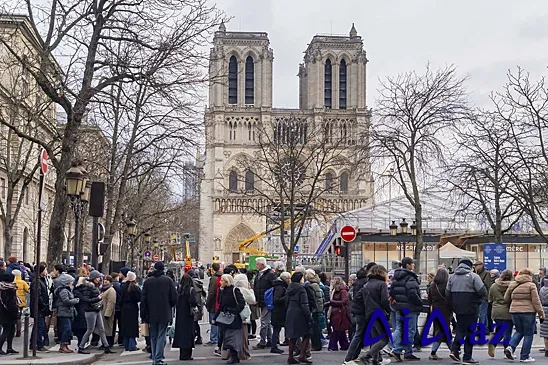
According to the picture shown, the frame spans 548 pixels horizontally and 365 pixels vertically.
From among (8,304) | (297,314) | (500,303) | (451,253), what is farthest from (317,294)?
(451,253)

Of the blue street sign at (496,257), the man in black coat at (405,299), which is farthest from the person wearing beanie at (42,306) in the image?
the blue street sign at (496,257)

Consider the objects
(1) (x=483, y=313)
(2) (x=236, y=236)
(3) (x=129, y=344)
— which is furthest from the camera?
(2) (x=236, y=236)

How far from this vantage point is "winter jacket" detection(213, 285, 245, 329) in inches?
575

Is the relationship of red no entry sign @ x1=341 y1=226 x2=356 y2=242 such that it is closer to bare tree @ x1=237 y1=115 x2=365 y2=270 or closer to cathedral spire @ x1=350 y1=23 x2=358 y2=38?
bare tree @ x1=237 y1=115 x2=365 y2=270

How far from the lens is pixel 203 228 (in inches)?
4213

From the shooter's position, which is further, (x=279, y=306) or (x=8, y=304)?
(x=8, y=304)

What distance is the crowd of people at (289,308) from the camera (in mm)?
14054

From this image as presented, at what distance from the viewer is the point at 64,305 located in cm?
1662

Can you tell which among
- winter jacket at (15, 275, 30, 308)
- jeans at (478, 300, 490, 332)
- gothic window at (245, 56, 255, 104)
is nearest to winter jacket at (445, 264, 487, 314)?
jeans at (478, 300, 490, 332)

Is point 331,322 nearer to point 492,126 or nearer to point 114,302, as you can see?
point 114,302

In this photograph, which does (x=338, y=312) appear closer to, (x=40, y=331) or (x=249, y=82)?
(x=40, y=331)

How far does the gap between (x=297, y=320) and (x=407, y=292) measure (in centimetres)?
203

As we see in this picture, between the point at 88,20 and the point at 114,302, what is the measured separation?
713cm

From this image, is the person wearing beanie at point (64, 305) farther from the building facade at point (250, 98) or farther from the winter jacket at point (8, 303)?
the building facade at point (250, 98)
